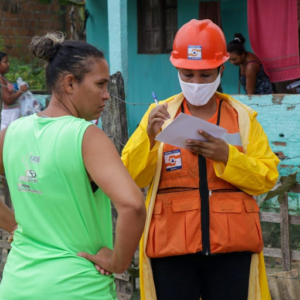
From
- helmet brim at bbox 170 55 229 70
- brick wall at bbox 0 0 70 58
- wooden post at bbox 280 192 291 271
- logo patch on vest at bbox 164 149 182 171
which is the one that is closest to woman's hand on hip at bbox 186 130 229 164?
logo patch on vest at bbox 164 149 182 171

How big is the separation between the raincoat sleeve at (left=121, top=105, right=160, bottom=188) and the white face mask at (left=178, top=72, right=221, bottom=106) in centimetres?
24

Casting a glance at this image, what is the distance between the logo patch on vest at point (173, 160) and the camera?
299 centimetres

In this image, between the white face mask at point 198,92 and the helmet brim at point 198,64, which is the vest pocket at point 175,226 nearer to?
the white face mask at point 198,92

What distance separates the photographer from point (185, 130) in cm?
286

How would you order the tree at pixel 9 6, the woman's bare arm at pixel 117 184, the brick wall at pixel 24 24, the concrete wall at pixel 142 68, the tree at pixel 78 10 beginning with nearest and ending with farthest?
the woman's bare arm at pixel 117 184 < the concrete wall at pixel 142 68 < the tree at pixel 78 10 < the tree at pixel 9 6 < the brick wall at pixel 24 24

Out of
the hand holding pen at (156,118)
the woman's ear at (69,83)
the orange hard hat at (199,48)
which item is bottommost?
the hand holding pen at (156,118)

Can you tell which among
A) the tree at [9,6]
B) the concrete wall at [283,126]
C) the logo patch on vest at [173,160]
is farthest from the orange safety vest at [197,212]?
the tree at [9,6]

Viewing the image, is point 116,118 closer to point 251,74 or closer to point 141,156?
point 141,156

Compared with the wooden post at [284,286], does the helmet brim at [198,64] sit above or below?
above

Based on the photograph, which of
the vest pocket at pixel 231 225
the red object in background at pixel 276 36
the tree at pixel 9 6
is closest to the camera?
the vest pocket at pixel 231 225

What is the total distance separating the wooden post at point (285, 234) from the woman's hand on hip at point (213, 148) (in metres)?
1.99

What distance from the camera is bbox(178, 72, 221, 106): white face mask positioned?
301 centimetres

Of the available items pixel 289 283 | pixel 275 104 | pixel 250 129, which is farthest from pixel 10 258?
pixel 275 104

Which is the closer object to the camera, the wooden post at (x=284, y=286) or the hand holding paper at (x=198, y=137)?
the hand holding paper at (x=198, y=137)
